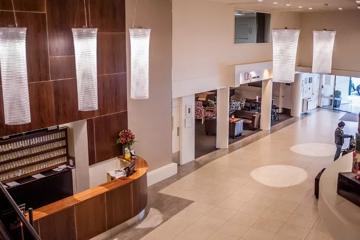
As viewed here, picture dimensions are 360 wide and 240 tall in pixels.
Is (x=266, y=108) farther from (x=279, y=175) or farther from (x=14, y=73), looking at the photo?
(x=14, y=73)

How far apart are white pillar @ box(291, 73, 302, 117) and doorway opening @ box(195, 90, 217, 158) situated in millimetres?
4012

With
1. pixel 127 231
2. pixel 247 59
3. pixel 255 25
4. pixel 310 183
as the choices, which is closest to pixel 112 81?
pixel 127 231

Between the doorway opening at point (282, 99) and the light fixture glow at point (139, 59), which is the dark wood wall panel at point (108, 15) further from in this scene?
the doorway opening at point (282, 99)

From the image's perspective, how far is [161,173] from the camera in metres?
10.5

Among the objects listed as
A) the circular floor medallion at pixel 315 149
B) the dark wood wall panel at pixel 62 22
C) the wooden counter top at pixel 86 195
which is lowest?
the circular floor medallion at pixel 315 149

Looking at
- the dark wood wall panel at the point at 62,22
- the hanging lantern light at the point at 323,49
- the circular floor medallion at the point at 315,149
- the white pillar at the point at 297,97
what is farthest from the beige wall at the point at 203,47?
the white pillar at the point at 297,97

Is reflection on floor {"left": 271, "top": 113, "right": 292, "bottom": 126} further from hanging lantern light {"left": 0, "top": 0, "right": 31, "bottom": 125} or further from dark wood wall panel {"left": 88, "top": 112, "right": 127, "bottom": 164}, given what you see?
hanging lantern light {"left": 0, "top": 0, "right": 31, "bottom": 125}

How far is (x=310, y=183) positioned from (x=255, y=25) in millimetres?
7256

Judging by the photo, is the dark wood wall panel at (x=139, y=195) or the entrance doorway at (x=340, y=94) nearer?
the dark wood wall panel at (x=139, y=195)

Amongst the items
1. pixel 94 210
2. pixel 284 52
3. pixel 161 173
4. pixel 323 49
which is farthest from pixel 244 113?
pixel 94 210

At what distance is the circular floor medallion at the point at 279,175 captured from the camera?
1043 centimetres

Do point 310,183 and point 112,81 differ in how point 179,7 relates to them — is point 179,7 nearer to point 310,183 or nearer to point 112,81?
point 112,81

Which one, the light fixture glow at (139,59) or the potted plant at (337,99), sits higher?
the light fixture glow at (139,59)

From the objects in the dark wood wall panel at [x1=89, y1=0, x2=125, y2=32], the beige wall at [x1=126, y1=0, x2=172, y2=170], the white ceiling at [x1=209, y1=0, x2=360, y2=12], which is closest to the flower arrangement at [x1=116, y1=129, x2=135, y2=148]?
the beige wall at [x1=126, y1=0, x2=172, y2=170]
